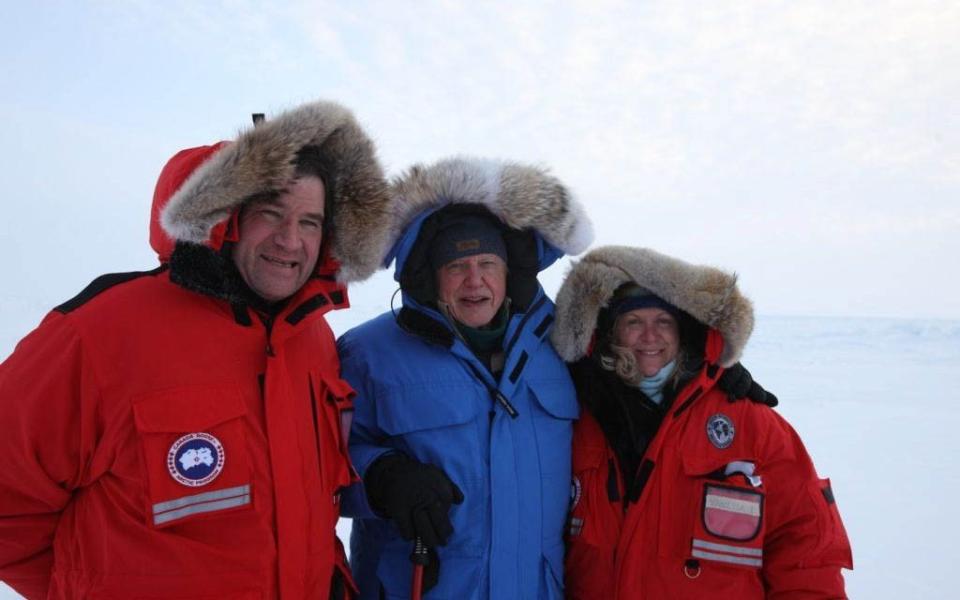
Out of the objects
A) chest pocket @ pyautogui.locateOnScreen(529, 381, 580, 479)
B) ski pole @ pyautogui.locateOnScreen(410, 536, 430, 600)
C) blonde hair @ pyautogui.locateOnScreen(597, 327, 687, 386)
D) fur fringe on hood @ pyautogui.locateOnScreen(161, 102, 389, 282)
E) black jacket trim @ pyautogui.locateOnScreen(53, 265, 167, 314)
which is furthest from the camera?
blonde hair @ pyautogui.locateOnScreen(597, 327, 687, 386)

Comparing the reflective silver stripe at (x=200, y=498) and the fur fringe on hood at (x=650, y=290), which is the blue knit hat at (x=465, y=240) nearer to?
the fur fringe on hood at (x=650, y=290)

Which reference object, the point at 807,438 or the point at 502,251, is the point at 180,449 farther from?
the point at 807,438

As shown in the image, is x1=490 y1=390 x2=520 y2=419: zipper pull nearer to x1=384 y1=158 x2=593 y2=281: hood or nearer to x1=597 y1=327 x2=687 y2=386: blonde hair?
x1=597 y1=327 x2=687 y2=386: blonde hair

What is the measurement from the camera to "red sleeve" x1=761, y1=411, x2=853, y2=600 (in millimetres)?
2049

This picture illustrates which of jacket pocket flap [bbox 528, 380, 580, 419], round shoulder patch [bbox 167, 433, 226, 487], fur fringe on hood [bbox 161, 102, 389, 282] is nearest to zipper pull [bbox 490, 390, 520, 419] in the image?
jacket pocket flap [bbox 528, 380, 580, 419]

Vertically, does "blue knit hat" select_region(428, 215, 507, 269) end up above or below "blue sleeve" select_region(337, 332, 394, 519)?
above

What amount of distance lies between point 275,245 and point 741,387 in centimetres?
162

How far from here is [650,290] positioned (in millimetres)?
2465

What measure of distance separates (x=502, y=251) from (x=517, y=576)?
3.87ft

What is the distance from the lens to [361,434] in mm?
2342

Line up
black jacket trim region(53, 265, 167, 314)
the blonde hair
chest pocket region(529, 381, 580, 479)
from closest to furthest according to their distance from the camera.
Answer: black jacket trim region(53, 265, 167, 314) < chest pocket region(529, 381, 580, 479) < the blonde hair

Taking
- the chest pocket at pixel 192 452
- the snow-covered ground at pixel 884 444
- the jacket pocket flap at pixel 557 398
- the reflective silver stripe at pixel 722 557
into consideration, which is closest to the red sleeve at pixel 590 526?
the jacket pocket flap at pixel 557 398

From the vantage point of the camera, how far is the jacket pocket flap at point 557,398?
2.32 metres

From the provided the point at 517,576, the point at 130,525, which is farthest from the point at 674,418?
the point at 130,525
